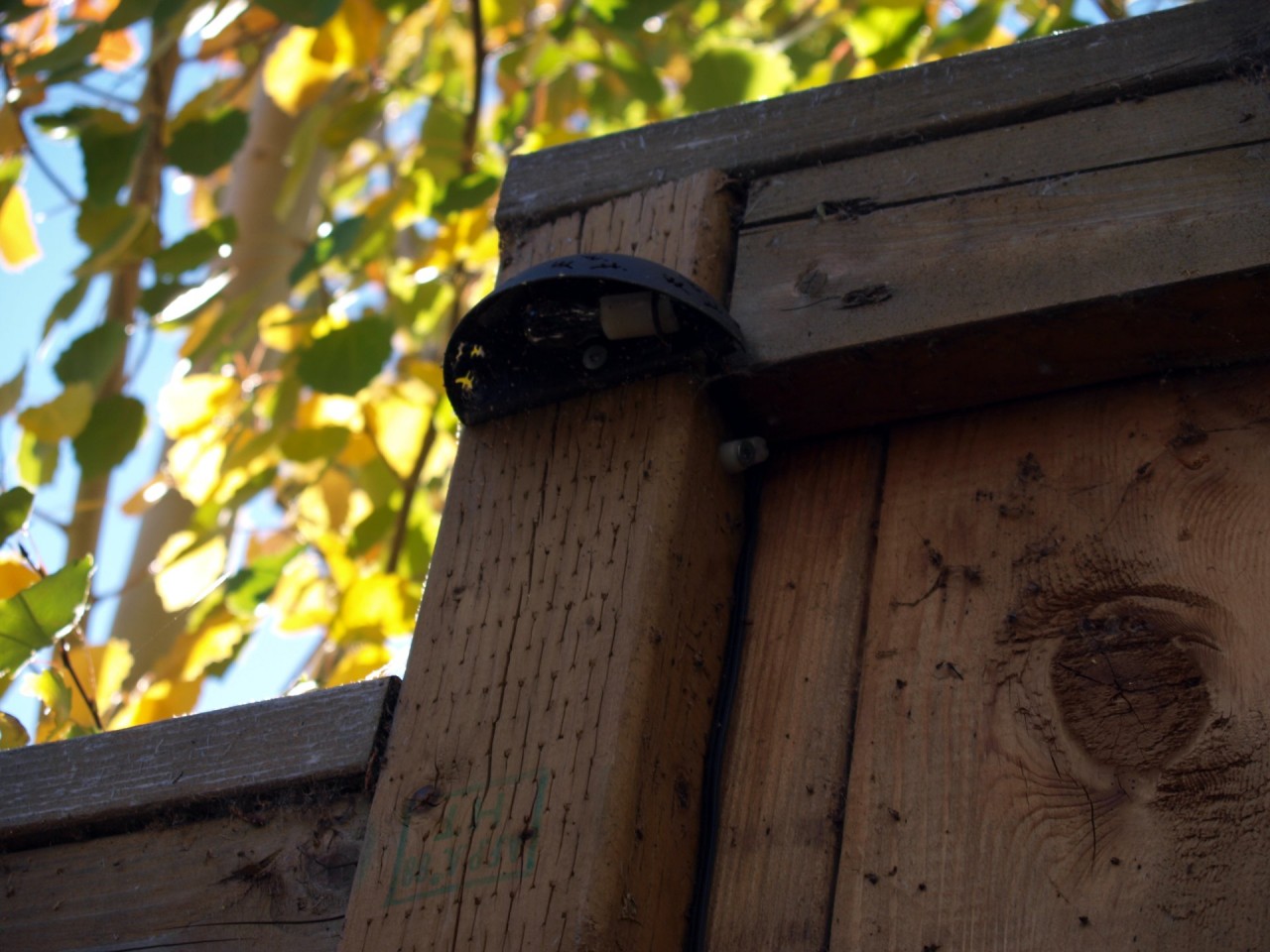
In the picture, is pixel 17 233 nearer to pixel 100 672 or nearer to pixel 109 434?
pixel 109 434

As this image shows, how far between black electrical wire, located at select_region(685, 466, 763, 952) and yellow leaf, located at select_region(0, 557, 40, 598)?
910 mm

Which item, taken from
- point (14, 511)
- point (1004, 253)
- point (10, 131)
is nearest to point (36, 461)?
point (10, 131)

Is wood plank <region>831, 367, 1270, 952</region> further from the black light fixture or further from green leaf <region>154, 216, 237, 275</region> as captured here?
green leaf <region>154, 216, 237, 275</region>

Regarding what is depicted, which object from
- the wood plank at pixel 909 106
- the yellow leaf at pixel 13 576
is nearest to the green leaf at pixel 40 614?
the yellow leaf at pixel 13 576

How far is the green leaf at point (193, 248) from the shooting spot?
222 centimetres

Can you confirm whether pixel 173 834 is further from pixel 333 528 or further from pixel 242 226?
pixel 242 226

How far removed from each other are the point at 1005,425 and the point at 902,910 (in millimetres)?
359

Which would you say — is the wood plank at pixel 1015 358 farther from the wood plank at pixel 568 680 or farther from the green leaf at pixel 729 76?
the green leaf at pixel 729 76

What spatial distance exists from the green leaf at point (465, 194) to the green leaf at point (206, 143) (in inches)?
15.9

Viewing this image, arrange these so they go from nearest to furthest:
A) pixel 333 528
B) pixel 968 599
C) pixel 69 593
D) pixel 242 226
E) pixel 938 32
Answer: pixel 968 599
pixel 69 593
pixel 938 32
pixel 333 528
pixel 242 226

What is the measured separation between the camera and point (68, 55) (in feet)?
6.95

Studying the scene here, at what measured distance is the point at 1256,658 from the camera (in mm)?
825

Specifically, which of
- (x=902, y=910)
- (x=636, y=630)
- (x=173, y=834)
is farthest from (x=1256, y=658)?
(x=173, y=834)

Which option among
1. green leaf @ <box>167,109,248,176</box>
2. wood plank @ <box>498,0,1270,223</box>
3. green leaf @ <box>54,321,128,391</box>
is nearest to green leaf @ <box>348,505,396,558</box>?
green leaf @ <box>54,321,128,391</box>
